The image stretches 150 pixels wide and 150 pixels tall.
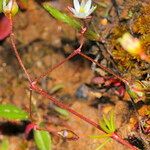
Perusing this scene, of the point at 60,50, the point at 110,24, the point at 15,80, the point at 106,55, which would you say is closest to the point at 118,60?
the point at 106,55

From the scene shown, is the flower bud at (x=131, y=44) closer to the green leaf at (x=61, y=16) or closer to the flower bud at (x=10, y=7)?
the green leaf at (x=61, y=16)

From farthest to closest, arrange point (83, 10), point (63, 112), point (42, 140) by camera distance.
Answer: point (63, 112) → point (42, 140) → point (83, 10)

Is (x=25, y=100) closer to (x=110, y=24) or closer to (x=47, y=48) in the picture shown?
(x=47, y=48)

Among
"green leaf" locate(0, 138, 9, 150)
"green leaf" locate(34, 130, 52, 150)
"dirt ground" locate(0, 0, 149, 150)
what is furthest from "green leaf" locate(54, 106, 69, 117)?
"green leaf" locate(0, 138, 9, 150)

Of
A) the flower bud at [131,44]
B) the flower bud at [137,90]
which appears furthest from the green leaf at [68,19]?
the flower bud at [137,90]

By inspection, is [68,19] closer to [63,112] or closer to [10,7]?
[10,7]

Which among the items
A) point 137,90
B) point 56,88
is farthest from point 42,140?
point 137,90
